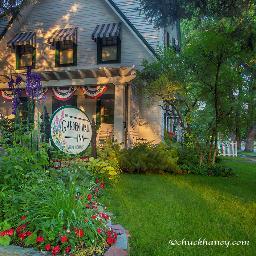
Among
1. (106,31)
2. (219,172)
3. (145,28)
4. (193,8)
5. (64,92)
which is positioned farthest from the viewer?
(145,28)

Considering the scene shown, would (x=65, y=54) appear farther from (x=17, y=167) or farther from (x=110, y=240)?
(x=110, y=240)

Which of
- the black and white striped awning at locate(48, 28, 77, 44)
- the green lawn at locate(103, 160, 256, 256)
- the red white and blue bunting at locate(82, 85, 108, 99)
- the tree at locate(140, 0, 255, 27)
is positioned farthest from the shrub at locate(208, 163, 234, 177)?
the black and white striped awning at locate(48, 28, 77, 44)

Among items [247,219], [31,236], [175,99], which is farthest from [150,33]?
[31,236]

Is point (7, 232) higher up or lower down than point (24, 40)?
lower down

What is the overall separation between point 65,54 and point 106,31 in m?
3.01

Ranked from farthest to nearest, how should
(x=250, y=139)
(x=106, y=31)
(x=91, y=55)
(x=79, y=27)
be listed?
(x=250, y=139) < (x=79, y=27) < (x=91, y=55) < (x=106, y=31)

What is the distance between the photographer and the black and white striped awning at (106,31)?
595 inches

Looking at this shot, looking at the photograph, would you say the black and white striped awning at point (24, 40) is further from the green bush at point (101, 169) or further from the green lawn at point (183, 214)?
the green bush at point (101, 169)

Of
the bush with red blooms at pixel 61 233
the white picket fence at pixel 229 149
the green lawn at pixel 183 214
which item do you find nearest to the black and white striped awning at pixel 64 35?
the green lawn at pixel 183 214

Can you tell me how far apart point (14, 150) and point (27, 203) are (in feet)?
3.83

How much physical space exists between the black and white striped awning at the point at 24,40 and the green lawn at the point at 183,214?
10875 mm

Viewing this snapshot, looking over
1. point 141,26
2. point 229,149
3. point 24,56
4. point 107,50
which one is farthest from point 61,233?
point 229,149

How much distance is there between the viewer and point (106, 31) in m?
15.4

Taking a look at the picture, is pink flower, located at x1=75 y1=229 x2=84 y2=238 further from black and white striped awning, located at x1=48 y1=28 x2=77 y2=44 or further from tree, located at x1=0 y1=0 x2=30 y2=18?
tree, located at x1=0 y1=0 x2=30 y2=18
